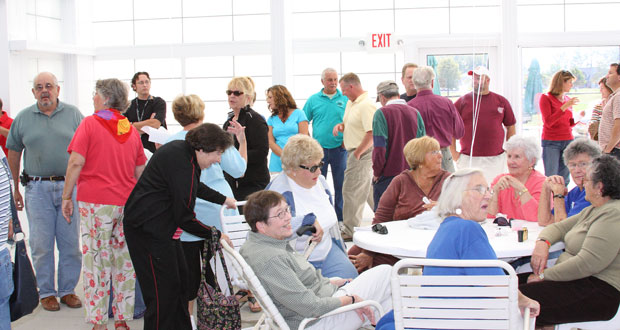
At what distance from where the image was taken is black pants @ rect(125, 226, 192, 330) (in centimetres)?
317

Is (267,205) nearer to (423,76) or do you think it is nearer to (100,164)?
(100,164)

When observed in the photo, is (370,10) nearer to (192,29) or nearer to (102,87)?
(192,29)

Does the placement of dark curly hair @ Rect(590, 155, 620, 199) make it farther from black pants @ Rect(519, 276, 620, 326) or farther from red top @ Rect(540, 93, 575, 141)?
red top @ Rect(540, 93, 575, 141)

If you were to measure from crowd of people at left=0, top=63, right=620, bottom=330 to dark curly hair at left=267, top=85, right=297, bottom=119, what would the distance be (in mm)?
901

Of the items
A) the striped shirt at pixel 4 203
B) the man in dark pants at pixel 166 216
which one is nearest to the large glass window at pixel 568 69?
the man in dark pants at pixel 166 216

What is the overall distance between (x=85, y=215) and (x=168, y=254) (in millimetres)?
880

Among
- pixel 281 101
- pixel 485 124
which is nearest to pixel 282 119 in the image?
pixel 281 101

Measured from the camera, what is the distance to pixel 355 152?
6012 millimetres

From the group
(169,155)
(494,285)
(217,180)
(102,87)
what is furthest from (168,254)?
(494,285)

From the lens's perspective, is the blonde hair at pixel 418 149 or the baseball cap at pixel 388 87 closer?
the blonde hair at pixel 418 149

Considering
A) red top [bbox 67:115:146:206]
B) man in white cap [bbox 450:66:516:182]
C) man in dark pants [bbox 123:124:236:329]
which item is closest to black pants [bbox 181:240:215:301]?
man in dark pants [bbox 123:124:236:329]

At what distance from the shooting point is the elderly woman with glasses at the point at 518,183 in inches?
149

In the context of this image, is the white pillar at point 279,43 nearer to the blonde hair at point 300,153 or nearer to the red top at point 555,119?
the red top at point 555,119

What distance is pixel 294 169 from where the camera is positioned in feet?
11.6
